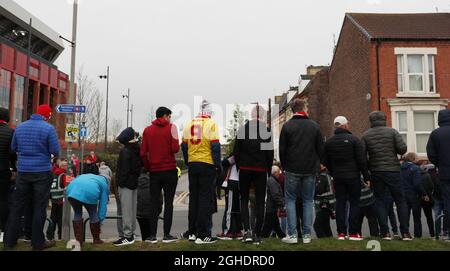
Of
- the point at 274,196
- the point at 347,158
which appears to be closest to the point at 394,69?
the point at 274,196

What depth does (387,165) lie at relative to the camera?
6.75 meters

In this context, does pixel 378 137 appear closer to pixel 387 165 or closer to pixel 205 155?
pixel 387 165

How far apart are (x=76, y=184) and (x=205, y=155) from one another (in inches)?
82.9

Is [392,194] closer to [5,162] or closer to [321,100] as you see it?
[5,162]

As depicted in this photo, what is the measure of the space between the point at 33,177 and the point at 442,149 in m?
6.68

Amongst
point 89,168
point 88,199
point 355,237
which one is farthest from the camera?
point 89,168

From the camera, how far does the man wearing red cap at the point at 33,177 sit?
5883 millimetres

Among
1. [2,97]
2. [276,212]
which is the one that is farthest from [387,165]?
[2,97]

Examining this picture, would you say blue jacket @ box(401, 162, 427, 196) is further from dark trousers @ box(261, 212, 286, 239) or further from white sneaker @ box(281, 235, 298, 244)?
white sneaker @ box(281, 235, 298, 244)

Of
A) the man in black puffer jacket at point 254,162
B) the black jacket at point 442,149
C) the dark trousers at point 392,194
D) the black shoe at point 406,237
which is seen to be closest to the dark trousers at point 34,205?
the man in black puffer jacket at point 254,162

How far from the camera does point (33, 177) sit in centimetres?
589

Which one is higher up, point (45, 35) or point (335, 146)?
point (45, 35)

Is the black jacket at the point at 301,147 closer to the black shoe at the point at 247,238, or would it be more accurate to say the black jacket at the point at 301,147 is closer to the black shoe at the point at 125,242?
the black shoe at the point at 247,238

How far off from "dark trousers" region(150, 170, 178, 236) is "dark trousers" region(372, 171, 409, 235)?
11.8ft
